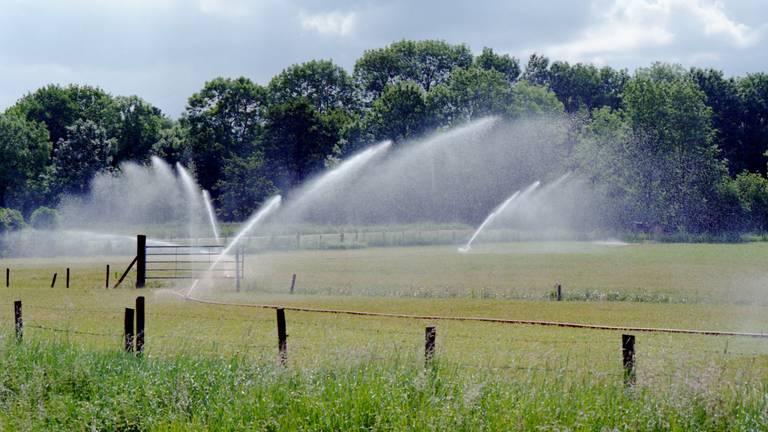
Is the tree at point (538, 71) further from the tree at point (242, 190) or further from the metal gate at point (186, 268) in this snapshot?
the metal gate at point (186, 268)

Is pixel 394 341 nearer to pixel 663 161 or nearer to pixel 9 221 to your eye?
pixel 9 221

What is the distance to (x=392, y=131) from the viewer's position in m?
91.8

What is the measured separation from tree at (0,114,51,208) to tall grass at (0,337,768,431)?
80.5 m

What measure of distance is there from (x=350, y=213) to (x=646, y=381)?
77.4 metres

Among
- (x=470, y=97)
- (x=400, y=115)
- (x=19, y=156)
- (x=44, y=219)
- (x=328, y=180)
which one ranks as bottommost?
(x=44, y=219)

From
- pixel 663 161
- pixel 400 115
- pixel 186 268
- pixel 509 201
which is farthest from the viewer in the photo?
pixel 400 115

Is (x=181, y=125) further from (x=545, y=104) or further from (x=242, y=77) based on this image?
(x=545, y=104)

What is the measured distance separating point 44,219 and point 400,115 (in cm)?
3806

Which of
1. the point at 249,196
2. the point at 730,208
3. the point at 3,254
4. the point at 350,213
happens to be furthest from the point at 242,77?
the point at 730,208

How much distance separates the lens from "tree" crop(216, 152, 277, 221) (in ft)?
298

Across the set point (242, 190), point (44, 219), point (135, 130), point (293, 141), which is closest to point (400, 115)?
point (293, 141)

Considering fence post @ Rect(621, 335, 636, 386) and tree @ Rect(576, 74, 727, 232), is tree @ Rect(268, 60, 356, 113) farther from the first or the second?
fence post @ Rect(621, 335, 636, 386)

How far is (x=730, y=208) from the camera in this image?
281ft

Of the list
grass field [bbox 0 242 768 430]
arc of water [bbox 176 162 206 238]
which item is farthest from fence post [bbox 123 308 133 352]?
arc of water [bbox 176 162 206 238]
